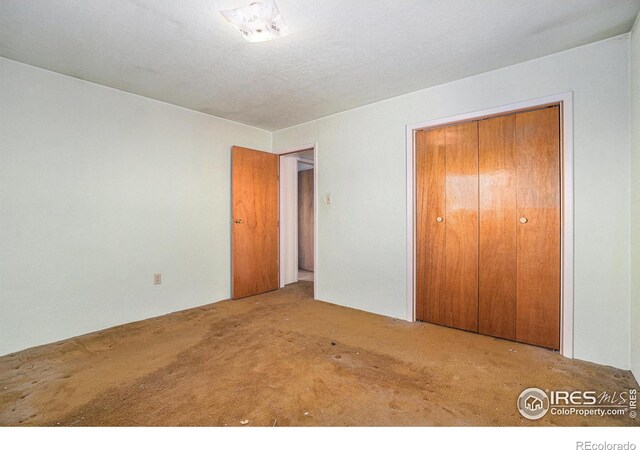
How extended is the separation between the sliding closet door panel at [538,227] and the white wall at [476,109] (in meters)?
0.14

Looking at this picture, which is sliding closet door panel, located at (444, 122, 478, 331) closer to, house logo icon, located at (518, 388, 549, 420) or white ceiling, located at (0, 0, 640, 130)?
white ceiling, located at (0, 0, 640, 130)

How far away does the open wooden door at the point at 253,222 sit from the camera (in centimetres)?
392

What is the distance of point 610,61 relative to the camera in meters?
2.11

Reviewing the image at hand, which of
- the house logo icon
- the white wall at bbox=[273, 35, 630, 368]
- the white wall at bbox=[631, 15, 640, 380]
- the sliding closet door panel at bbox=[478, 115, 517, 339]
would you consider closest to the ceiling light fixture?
the white wall at bbox=[273, 35, 630, 368]

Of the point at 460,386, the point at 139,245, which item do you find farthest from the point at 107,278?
the point at 460,386

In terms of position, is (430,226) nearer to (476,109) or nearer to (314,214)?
(476,109)

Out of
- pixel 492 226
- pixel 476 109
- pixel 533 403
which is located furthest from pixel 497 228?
pixel 533 403

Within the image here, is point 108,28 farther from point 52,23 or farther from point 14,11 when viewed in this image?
point 14,11

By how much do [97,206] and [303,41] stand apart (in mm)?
2389

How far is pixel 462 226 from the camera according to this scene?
9.21 feet

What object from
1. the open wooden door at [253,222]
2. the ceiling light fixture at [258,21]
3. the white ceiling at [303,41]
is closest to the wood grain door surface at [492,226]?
the white ceiling at [303,41]

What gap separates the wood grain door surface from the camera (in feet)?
7.84

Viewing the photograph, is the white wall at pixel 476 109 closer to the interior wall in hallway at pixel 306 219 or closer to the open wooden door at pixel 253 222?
the open wooden door at pixel 253 222

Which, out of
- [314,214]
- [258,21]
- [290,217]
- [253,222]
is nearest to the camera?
[258,21]
